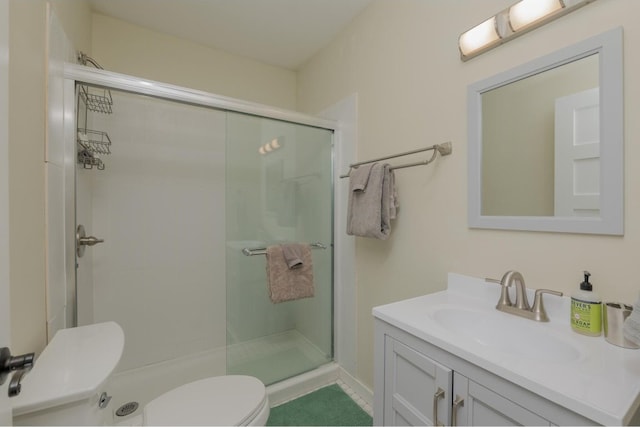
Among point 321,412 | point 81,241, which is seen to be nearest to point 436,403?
point 321,412

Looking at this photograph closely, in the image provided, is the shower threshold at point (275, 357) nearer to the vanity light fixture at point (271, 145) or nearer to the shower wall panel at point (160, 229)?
the shower wall panel at point (160, 229)

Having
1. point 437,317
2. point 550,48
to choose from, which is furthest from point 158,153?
point 550,48

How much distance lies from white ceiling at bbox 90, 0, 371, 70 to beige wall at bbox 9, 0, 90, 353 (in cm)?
100

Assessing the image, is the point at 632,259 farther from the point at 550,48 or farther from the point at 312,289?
the point at 312,289

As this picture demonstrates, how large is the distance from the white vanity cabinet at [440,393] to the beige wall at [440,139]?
18.9 inches

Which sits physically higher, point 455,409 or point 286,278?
point 286,278

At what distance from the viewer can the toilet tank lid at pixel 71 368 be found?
27.4 inches

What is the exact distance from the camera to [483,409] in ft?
2.35

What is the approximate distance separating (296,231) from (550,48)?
1.52 m

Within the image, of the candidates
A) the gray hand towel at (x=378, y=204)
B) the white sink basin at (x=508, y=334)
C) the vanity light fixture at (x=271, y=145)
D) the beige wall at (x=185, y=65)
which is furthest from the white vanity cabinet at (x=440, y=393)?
the beige wall at (x=185, y=65)

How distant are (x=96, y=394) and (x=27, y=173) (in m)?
0.70

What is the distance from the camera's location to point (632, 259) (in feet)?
2.60

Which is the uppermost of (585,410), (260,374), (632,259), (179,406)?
(632,259)

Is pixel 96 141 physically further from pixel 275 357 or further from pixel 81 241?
pixel 275 357
